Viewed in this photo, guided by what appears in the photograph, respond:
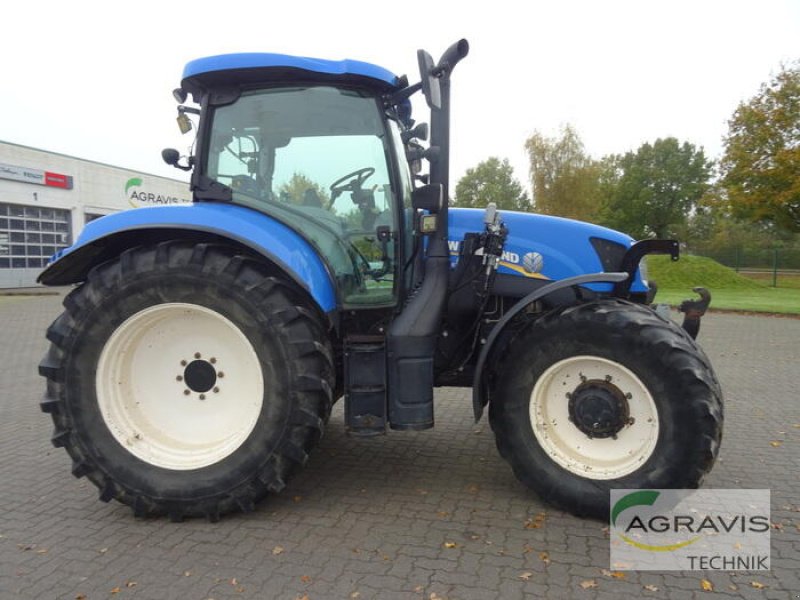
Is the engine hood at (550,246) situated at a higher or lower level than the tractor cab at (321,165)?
lower

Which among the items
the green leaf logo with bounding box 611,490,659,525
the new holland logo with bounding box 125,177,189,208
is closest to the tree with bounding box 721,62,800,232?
the green leaf logo with bounding box 611,490,659,525

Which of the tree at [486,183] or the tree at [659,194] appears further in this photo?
the tree at [486,183]

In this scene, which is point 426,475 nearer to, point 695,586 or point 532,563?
point 532,563

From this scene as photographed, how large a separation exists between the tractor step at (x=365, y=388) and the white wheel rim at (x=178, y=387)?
506 mm

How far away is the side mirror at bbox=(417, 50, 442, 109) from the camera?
2959 millimetres

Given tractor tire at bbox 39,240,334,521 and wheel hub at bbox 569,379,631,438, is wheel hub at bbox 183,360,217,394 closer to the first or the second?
tractor tire at bbox 39,240,334,521

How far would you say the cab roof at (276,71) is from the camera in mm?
3164

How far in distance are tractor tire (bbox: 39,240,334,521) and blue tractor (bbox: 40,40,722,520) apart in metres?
0.01

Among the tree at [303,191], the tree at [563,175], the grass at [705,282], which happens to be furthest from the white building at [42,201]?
the grass at [705,282]

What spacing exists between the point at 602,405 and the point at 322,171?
206 centimetres

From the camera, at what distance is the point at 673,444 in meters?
2.91

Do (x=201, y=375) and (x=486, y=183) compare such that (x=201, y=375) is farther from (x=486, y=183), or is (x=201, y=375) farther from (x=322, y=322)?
(x=486, y=183)

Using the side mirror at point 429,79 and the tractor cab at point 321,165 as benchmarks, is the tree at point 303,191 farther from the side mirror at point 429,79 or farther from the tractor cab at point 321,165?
the side mirror at point 429,79

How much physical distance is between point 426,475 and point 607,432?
1255mm
